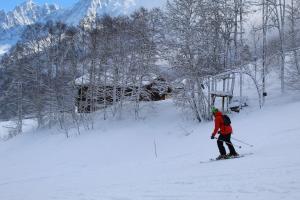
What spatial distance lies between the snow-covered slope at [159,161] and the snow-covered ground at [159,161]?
0.03 m

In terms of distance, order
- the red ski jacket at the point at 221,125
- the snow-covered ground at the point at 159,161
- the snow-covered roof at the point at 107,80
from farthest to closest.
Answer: the snow-covered roof at the point at 107,80
the red ski jacket at the point at 221,125
the snow-covered ground at the point at 159,161

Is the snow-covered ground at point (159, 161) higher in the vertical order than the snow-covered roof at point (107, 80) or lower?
lower

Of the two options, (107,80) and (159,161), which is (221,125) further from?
(107,80)

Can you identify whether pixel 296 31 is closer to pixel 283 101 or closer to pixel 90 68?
pixel 283 101

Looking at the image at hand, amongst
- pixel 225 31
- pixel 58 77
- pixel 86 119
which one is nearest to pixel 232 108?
pixel 225 31

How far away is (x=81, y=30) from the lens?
154 ft

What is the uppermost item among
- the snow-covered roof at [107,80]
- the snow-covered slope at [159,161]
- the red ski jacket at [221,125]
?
the snow-covered roof at [107,80]

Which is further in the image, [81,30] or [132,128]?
[81,30]

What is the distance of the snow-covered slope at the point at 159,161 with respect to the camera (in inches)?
411

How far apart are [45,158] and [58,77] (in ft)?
42.8

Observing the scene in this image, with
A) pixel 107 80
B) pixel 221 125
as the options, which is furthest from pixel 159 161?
pixel 107 80

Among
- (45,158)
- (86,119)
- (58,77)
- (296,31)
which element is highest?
(296,31)

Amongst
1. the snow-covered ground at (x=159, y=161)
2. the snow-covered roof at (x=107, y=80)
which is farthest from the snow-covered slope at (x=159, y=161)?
the snow-covered roof at (x=107, y=80)

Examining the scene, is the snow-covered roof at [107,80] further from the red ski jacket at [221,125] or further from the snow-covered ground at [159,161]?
the red ski jacket at [221,125]
